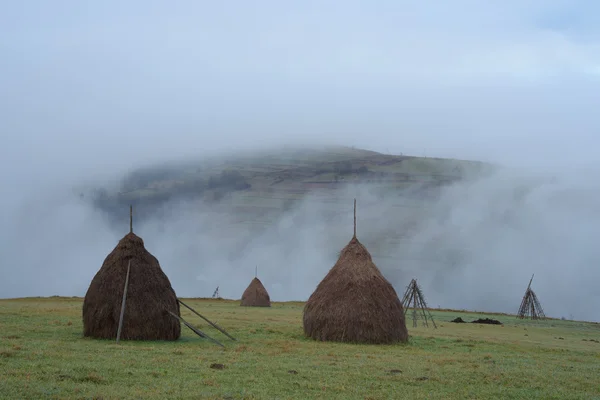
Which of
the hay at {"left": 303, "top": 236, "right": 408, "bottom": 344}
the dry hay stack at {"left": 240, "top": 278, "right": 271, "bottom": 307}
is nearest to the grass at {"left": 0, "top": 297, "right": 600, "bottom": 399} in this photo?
the hay at {"left": 303, "top": 236, "right": 408, "bottom": 344}

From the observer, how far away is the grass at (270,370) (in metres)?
11.9

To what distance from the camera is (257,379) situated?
43.7 ft

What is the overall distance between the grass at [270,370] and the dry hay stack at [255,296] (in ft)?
107

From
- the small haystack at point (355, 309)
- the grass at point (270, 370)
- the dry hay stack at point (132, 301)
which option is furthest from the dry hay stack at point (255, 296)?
the dry hay stack at point (132, 301)

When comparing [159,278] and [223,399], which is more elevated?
[159,278]

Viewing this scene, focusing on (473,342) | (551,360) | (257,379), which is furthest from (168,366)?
(473,342)

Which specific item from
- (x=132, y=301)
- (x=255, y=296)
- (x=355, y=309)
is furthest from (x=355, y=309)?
(x=255, y=296)

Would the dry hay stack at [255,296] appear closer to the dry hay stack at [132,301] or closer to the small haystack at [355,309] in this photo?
the small haystack at [355,309]

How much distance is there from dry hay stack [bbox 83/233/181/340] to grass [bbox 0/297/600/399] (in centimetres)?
77

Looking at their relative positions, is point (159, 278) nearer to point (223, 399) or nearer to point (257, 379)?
point (257, 379)

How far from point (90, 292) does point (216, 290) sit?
5532cm

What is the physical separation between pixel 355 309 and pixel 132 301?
26.1 feet

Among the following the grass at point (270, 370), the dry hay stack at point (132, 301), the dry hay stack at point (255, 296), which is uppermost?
the dry hay stack at point (132, 301)

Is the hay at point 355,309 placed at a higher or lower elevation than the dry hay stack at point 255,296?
higher
